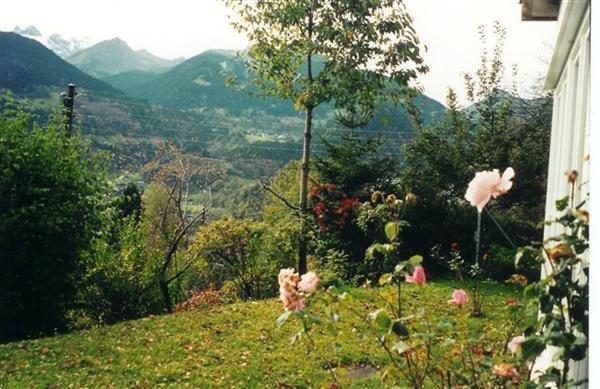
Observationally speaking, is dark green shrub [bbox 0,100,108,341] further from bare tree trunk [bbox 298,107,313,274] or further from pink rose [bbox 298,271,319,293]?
pink rose [bbox 298,271,319,293]

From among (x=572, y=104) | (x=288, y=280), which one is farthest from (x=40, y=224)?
(x=572, y=104)

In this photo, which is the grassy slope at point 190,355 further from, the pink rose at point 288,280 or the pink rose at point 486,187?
the pink rose at point 486,187

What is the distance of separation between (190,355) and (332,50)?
6.43 m

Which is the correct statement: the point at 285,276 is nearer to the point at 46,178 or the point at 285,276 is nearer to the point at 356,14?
the point at 46,178

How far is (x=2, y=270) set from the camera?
8281 millimetres

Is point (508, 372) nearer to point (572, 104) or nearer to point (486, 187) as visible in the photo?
point (486, 187)

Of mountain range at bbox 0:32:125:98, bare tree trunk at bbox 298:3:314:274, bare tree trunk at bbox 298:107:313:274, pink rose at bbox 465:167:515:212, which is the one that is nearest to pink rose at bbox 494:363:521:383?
pink rose at bbox 465:167:515:212

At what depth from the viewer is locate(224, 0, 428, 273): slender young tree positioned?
10.3 meters

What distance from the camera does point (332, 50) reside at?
34.2 feet

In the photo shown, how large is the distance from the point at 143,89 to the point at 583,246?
18461cm

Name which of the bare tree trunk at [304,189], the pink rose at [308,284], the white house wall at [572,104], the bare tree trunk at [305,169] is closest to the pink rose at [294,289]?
the pink rose at [308,284]

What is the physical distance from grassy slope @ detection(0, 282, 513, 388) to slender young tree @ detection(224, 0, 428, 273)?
14.2 feet

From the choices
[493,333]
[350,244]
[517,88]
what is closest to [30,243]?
[350,244]

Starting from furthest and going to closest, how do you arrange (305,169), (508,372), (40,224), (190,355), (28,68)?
1. (28,68)
2. (305,169)
3. (40,224)
4. (190,355)
5. (508,372)
